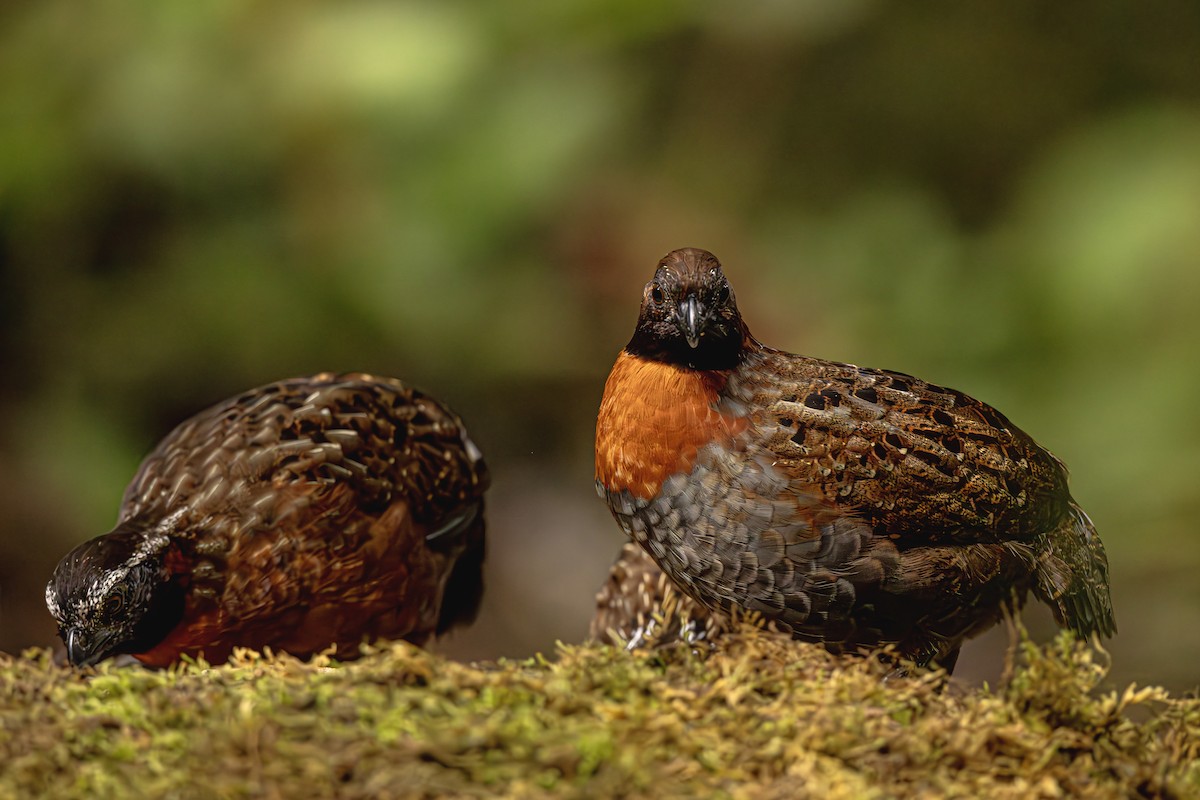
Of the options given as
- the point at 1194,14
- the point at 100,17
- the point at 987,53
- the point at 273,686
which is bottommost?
the point at 273,686

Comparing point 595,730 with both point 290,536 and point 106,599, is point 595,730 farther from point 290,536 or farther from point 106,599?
point 290,536

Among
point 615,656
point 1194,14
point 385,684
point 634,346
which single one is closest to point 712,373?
point 634,346

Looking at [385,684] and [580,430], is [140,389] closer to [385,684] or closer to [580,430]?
[580,430]

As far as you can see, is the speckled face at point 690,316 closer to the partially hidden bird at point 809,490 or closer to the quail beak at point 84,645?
the partially hidden bird at point 809,490

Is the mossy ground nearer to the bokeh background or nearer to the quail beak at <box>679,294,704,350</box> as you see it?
the quail beak at <box>679,294,704,350</box>

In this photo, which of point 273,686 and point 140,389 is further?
point 140,389

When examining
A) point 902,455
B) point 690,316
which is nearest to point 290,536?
point 690,316
